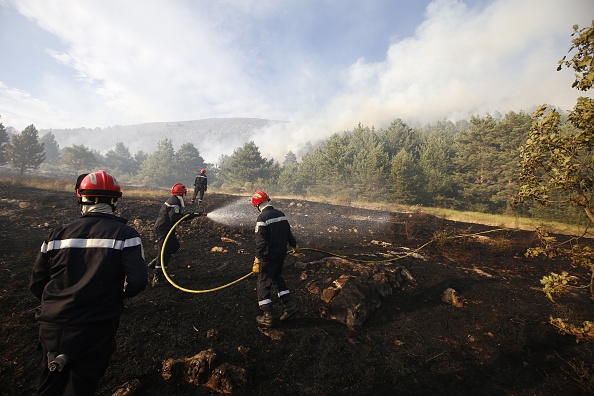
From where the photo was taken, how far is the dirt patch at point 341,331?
3.26m

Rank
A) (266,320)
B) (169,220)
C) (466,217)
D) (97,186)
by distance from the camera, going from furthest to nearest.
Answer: (466,217), (169,220), (266,320), (97,186)

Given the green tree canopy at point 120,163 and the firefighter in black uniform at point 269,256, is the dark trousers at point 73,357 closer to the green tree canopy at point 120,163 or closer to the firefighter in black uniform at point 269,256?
the firefighter in black uniform at point 269,256

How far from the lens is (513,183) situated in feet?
74.8

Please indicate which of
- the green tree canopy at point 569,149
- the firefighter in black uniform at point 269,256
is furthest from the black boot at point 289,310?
the green tree canopy at point 569,149

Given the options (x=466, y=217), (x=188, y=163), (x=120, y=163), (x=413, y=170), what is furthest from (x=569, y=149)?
(x=120, y=163)

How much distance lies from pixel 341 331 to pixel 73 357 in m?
3.72

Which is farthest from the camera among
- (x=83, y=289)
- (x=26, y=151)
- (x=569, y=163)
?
(x=26, y=151)

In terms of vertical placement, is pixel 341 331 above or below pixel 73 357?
below

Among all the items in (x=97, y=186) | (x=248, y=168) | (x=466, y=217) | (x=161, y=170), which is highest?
(x=248, y=168)

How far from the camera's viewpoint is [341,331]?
14.6 feet

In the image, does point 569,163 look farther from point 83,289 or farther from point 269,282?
point 83,289

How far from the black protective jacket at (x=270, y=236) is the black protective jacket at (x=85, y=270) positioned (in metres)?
2.46

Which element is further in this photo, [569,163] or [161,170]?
[161,170]

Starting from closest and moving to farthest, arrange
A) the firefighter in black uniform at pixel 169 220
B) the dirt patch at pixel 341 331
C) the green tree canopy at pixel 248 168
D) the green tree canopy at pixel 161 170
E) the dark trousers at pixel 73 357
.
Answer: the dark trousers at pixel 73 357 < the dirt patch at pixel 341 331 < the firefighter in black uniform at pixel 169 220 < the green tree canopy at pixel 248 168 < the green tree canopy at pixel 161 170
